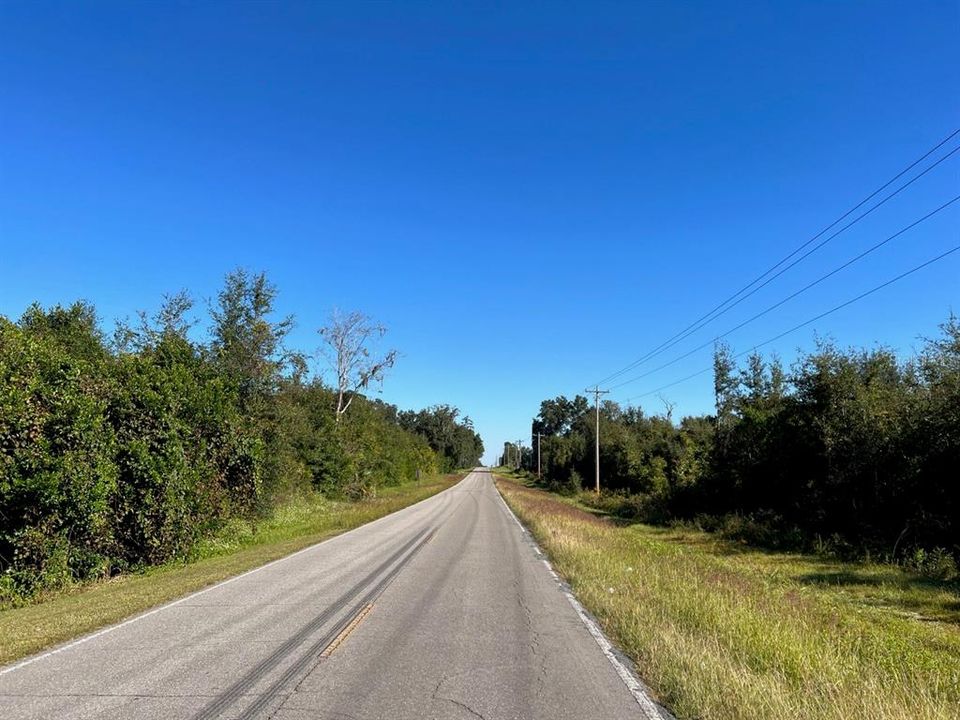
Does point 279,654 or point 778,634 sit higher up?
point 778,634

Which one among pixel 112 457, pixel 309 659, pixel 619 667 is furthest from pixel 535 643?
pixel 112 457

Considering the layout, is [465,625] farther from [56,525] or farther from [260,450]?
[260,450]

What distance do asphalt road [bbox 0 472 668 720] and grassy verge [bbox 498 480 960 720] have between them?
66 cm

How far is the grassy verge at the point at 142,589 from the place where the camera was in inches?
341

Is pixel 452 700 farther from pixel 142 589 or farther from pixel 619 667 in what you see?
pixel 142 589

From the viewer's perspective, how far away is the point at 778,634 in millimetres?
7984

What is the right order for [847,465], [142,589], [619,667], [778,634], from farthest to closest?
[847,465] → [142,589] → [778,634] → [619,667]

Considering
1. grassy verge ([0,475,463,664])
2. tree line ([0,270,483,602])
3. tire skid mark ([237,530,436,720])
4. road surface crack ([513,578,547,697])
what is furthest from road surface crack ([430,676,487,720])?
tree line ([0,270,483,602])

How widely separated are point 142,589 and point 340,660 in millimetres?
7700

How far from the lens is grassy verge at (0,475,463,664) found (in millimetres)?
8656

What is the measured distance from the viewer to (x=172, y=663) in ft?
23.0

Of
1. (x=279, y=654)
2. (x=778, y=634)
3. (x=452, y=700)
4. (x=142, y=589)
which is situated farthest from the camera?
(x=142, y=589)

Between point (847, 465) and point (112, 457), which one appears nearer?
point (112, 457)

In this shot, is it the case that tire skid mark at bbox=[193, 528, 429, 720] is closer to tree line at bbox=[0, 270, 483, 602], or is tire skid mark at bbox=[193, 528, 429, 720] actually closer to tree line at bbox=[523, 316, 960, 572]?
tree line at bbox=[0, 270, 483, 602]
